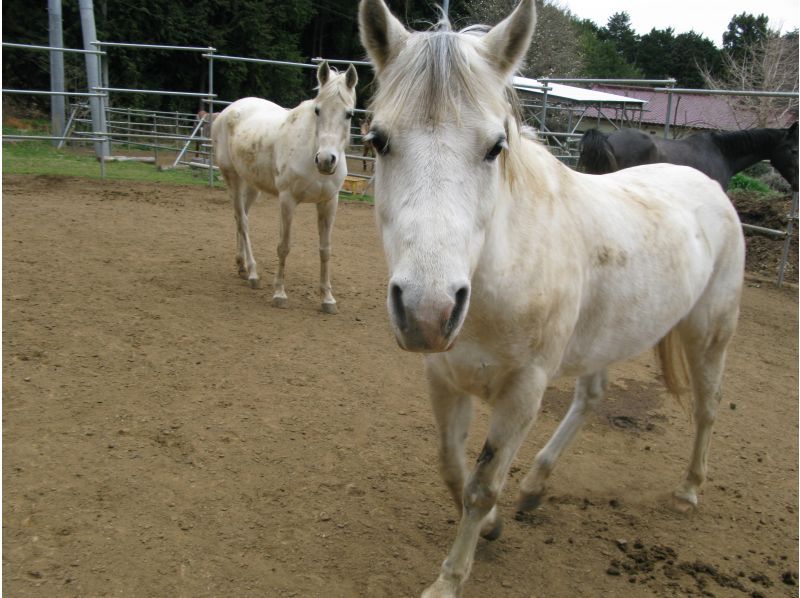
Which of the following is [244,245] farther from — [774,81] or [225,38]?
[225,38]

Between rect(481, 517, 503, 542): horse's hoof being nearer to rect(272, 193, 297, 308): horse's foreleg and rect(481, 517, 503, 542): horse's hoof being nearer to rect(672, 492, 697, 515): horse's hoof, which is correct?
rect(672, 492, 697, 515): horse's hoof

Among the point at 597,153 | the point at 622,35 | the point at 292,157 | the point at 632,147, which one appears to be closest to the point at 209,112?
the point at 292,157

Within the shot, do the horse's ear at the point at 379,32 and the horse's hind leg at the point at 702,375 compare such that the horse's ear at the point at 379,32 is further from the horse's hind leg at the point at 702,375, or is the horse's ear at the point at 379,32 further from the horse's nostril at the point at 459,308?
the horse's hind leg at the point at 702,375

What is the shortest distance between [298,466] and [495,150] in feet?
6.92

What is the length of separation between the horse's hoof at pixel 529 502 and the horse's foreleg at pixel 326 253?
3157 millimetres

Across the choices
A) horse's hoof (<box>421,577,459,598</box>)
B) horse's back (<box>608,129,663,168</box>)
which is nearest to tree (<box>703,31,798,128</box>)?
horse's back (<box>608,129,663,168</box>)

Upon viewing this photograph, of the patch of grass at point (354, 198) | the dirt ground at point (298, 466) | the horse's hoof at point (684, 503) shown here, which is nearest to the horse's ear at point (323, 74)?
the dirt ground at point (298, 466)

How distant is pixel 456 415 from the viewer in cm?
251

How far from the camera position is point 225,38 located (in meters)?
27.9

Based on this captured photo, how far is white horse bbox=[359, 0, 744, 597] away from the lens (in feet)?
5.42

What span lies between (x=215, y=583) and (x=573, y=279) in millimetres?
1769

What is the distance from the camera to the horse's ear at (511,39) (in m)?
1.89

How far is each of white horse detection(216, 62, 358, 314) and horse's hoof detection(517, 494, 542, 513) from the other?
3.17 metres

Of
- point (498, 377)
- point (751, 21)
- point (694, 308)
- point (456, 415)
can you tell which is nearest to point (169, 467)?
point (456, 415)
